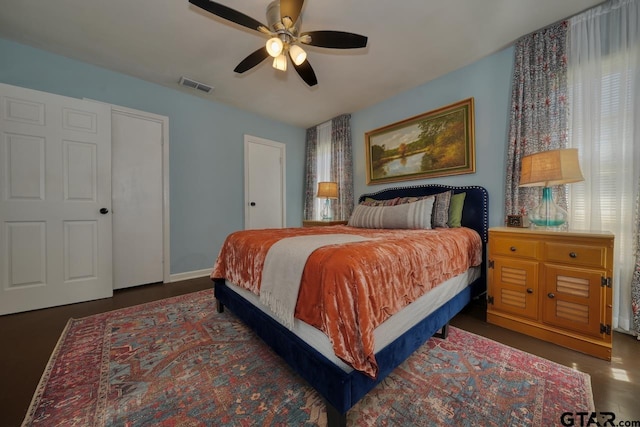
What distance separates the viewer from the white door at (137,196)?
292 centimetres

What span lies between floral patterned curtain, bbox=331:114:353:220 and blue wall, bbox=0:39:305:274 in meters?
1.20

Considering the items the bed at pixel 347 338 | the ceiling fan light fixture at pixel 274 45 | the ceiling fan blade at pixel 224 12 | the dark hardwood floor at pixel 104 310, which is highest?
the ceiling fan blade at pixel 224 12

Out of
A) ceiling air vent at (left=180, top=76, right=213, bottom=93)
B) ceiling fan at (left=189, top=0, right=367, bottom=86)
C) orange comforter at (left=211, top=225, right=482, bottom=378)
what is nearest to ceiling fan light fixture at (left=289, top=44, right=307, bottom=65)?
ceiling fan at (left=189, top=0, right=367, bottom=86)

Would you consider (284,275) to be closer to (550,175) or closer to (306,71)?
(306,71)

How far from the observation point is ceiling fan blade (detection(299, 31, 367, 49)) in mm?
1836

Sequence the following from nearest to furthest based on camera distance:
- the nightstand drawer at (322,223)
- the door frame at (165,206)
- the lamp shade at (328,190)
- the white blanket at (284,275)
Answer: the white blanket at (284,275) < the door frame at (165,206) < the nightstand drawer at (322,223) < the lamp shade at (328,190)

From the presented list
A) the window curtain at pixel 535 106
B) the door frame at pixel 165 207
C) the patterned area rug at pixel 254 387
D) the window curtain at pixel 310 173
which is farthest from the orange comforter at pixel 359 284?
the window curtain at pixel 310 173

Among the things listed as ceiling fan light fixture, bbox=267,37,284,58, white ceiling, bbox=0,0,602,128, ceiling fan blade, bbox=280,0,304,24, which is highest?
white ceiling, bbox=0,0,602,128

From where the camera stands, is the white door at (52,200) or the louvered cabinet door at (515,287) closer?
the louvered cabinet door at (515,287)

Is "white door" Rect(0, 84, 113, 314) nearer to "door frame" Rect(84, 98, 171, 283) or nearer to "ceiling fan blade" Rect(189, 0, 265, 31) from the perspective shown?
"door frame" Rect(84, 98, 171, 283)

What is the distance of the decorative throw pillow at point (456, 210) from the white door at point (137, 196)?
3.74 meters

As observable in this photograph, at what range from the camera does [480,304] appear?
246 centimetres

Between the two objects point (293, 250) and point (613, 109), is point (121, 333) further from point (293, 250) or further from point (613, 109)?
point (613, 109)

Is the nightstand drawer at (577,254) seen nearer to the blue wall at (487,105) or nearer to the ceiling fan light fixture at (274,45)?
the blue wall at (487,105)
